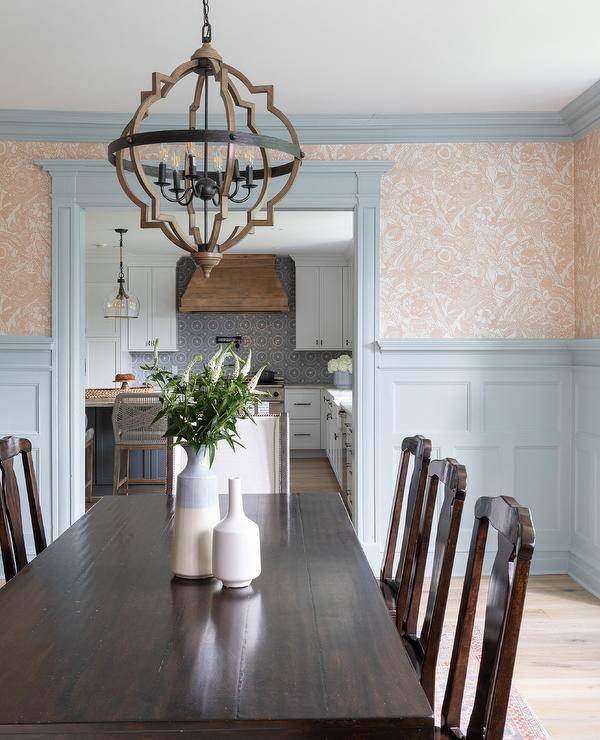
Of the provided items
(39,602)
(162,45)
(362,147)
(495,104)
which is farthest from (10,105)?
(39,602)

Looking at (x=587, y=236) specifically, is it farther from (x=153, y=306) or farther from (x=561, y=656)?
(x=153, y=306)

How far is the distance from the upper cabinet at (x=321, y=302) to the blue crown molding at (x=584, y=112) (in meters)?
4.99

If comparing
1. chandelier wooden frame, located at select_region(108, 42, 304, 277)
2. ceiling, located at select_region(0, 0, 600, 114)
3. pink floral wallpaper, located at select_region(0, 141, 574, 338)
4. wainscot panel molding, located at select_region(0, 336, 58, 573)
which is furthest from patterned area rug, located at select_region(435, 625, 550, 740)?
ceiling, located at select_region(0, 0, 600, 114)

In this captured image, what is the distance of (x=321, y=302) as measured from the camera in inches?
357

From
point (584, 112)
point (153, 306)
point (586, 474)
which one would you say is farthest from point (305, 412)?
point (584, 112)

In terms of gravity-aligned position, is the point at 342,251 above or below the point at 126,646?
above

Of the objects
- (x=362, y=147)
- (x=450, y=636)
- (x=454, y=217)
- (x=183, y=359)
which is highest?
(x=362, y=147)

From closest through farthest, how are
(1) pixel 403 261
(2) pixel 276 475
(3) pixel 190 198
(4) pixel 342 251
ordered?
(3) pixel 190 198
(2) pixel 276 475
(1) pixel 403 261
(4) pixel 342 251

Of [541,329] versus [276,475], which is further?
[541,329]

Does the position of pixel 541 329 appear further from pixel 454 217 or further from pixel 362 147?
pixel 362 147

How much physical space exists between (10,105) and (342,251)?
520cm

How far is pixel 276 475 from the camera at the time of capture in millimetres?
3072

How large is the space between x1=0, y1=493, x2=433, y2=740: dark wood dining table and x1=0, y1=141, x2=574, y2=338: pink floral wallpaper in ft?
7.87

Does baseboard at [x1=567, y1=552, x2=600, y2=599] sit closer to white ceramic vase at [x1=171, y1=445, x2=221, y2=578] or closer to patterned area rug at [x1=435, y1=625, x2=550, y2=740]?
patterned area rug at [x1=435, y1=625, x2=550, y2=740]
